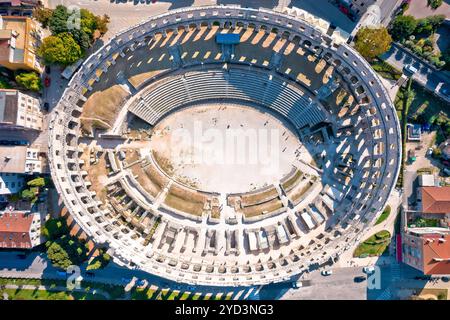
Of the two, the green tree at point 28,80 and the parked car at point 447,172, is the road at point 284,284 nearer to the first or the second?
the parked car at point 447,172

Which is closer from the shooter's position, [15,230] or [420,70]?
[15,230]

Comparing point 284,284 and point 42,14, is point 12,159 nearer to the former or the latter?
point 42,14

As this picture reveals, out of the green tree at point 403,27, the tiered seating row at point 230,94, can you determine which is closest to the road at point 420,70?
the green tree at point 403,27

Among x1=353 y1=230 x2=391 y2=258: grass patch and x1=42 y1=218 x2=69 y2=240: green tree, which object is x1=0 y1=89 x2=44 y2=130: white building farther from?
x1=353 y1=230 x2=391 y2=258: grass patch

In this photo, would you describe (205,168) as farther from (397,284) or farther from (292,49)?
(397,284)

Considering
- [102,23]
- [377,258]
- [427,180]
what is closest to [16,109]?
[102,23]

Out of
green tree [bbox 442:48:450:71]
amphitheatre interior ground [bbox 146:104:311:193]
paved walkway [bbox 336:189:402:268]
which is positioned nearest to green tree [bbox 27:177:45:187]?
amphitheatre interior ground [bbox 146:104:311:193]
